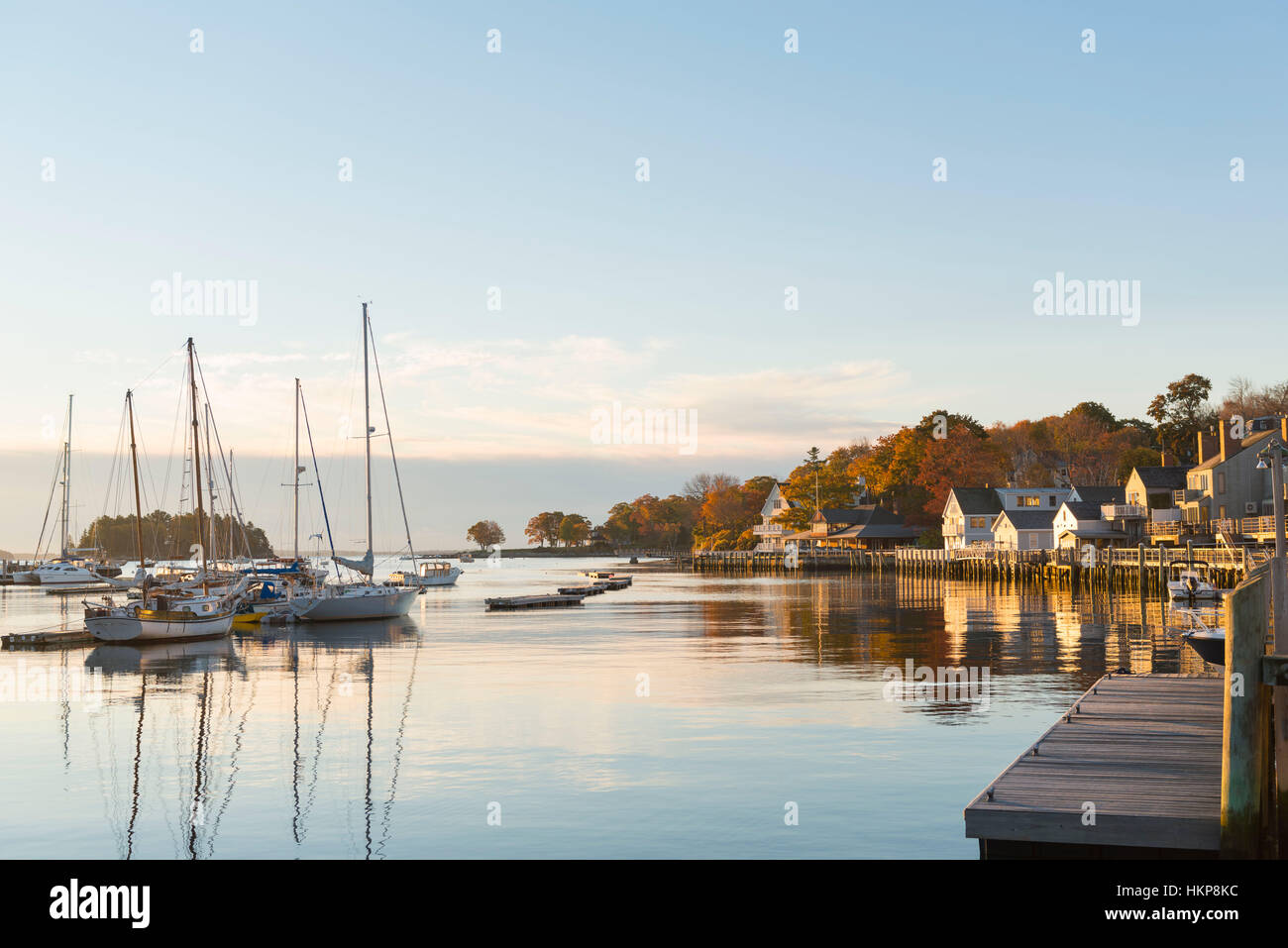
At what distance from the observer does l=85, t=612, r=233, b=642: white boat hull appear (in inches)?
1813

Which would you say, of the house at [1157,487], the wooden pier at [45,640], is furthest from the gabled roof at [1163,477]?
the wooden pier at [45,640]

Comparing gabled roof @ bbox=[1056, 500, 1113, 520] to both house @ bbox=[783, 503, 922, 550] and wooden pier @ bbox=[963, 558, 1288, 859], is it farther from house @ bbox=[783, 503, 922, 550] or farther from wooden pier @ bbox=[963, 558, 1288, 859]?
wooden pier @ bbox=[963, 558, 1288, 859]

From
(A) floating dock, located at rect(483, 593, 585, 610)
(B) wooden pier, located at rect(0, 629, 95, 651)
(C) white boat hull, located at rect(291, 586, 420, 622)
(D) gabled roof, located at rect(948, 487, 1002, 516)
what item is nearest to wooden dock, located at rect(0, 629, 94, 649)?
(B) wooden pier, located at rect(0, 629, 95, 651)

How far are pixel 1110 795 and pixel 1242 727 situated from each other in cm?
180

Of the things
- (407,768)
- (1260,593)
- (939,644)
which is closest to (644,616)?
(939,644)

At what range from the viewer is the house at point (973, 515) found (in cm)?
12750

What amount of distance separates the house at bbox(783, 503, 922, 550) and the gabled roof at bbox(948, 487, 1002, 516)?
22498mm

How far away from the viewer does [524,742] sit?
2344cm

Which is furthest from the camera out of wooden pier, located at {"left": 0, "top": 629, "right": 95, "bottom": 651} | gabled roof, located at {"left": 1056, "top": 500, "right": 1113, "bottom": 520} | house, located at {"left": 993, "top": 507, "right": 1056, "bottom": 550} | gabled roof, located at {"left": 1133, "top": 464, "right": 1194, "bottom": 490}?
house, located at {"left": 993, "top": 507, "right": 1056, "bottom": 550}

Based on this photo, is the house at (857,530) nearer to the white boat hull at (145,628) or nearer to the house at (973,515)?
the house at (973,515)

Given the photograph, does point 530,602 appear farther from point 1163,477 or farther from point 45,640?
point 1163,477

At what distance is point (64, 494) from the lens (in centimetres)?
11319
